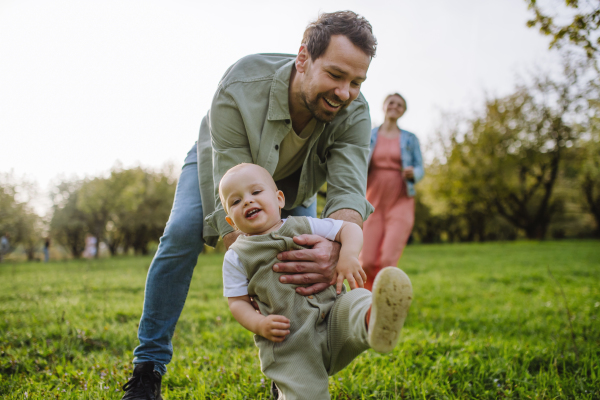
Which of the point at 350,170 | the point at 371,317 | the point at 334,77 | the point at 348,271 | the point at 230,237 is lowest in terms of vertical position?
the point at 371,317

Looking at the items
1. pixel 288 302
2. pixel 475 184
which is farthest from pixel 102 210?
pixel 288 302

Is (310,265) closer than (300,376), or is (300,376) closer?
(300,376)

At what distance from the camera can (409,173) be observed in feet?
16.8

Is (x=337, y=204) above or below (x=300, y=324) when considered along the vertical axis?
above

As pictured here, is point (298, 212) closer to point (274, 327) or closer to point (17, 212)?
point (274, 327)

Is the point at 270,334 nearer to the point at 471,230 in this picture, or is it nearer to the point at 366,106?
the point at 366,106

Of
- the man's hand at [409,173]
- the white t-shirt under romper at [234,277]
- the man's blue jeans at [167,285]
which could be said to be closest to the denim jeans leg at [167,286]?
the man's blue jeans at [167,285]

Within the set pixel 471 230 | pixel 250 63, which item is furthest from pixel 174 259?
pixel 471 230

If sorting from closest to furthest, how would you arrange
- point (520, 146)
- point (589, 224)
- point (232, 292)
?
point (232, 292), point (520, 146), point (589, 224)

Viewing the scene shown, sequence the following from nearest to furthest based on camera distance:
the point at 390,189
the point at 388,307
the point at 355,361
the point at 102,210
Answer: the point at 388,307 → the point at 355,361 → the point at 390,189 → the point at 102,210

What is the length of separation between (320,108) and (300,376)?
1.49 metres

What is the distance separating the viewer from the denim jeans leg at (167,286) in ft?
8.17

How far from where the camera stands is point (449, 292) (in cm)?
721

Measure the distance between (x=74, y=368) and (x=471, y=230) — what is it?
157 ft
